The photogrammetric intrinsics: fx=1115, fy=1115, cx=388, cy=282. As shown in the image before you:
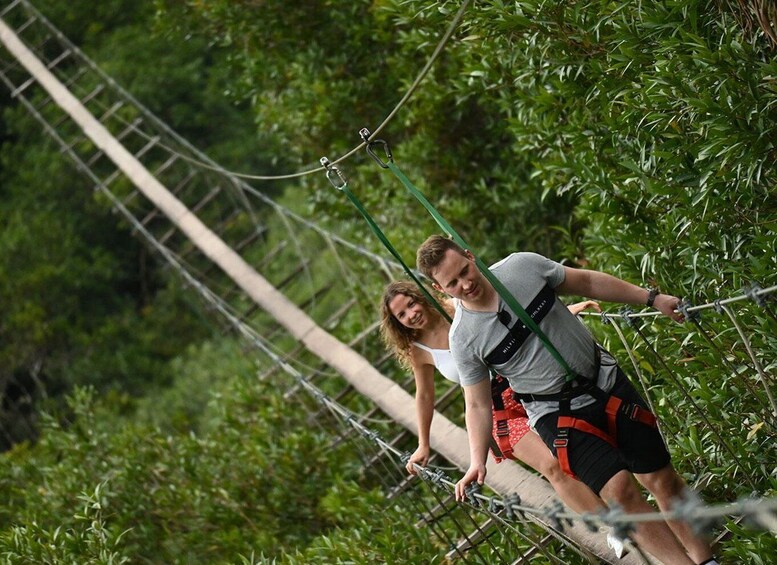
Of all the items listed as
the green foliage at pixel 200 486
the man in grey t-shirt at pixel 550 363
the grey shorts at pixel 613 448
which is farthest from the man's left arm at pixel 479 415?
the green foliage at pixel 200 486

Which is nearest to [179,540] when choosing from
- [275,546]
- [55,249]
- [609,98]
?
[275,546]

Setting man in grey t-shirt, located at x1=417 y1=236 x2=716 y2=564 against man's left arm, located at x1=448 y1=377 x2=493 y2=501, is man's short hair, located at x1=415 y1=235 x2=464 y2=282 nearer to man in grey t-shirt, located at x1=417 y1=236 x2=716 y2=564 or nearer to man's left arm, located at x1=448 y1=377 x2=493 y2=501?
man in grey t-shirt, located at x1=417 y1=236 x2=716 y2=564

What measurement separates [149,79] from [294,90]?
5.78 meters

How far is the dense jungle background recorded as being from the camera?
315cm

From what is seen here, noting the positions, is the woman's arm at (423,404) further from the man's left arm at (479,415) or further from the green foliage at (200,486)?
the green foliage at (200,486)

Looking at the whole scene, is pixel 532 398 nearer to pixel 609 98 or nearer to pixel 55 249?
pixel 609 98

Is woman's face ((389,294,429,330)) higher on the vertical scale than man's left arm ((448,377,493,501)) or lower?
higher

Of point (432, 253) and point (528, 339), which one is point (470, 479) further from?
point (432, 253)

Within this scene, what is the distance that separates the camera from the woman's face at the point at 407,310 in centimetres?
328

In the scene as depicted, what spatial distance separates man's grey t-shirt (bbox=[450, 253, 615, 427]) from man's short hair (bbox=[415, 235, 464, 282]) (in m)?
0.15

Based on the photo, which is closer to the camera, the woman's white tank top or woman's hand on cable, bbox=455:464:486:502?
woman's hand on cable, bbox=455:464:486:502

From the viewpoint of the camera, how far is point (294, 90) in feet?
23.5

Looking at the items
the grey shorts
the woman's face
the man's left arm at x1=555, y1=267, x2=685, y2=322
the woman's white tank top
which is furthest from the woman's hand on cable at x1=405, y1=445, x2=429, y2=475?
the man's left arm at x1=555, y1=267, x2=685, y2=322

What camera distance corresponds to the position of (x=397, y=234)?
6180mm
